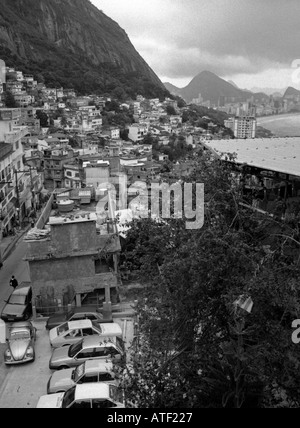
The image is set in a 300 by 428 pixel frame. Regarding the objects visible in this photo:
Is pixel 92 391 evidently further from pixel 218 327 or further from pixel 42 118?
pixel 42 118

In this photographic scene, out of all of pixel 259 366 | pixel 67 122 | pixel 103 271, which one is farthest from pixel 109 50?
pixel 259 366

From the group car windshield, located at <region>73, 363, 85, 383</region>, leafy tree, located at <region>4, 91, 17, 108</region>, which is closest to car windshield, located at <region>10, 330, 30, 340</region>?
car windshield, located at <region>73, 363, 85, 383</region>

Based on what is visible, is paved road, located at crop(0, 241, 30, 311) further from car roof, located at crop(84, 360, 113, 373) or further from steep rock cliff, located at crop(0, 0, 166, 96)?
steep rock cliff, located at crop(0, 0, 166, 96)

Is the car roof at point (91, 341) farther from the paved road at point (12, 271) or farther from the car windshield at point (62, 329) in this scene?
the paved road at point (12, 271)

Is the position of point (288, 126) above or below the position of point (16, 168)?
above

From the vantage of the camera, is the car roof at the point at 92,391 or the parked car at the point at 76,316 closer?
the car roof at the point at 92,391

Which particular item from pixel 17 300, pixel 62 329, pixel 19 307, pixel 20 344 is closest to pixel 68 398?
pixel 20 344

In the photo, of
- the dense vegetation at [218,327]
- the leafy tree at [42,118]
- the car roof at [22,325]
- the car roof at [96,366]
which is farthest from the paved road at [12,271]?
the leafy tree at [42,118]
